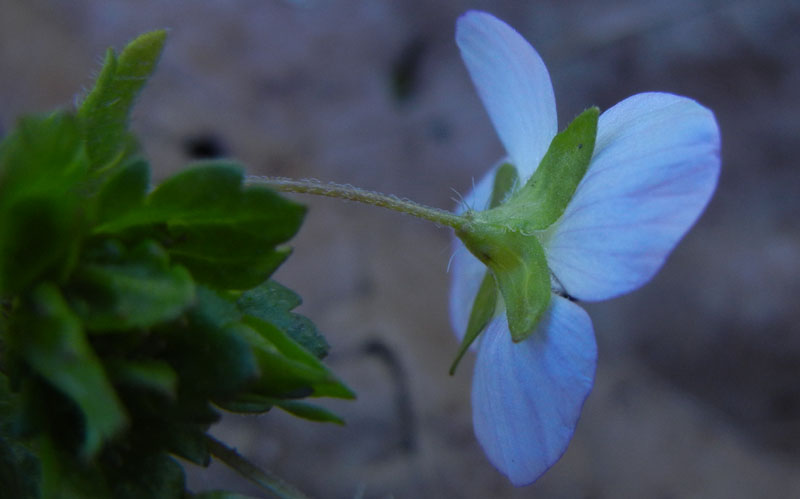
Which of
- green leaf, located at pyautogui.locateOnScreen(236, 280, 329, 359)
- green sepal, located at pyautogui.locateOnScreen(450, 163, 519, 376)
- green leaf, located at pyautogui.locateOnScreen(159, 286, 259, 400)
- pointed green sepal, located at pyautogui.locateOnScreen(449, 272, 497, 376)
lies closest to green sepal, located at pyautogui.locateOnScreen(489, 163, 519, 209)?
green sepal, located at pyautogui.locateOnScreen(450, 163, 519, 376)

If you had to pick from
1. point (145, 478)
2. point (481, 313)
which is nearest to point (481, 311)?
point (481, 313)

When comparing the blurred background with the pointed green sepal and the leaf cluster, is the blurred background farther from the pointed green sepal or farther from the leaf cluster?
the leaf cluster

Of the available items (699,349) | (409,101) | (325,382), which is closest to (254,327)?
(325,382)

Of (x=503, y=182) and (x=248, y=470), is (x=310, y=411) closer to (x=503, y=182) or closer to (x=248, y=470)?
(x=248, y=470)

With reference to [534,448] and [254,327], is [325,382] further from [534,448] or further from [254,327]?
[534,448]

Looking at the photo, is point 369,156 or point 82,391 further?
point 369,156

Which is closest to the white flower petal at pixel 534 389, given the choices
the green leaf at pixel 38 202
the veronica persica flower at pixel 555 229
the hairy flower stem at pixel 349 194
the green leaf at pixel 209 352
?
the veronica persica flower at pixel 555 229
